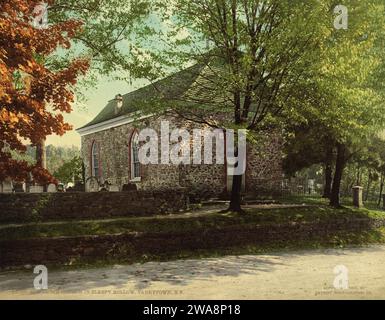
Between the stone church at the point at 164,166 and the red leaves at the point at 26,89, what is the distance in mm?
5709

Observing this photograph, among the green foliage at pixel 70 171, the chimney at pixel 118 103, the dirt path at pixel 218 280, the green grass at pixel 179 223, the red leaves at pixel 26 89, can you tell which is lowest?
the dirt path at pixel 218 280

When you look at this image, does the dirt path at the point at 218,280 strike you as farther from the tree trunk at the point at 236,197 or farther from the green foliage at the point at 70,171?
the green foliage at the point at 70,171

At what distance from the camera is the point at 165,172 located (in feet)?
76.4

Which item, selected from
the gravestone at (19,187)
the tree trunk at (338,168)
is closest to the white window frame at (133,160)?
the gravestone at (19,187)

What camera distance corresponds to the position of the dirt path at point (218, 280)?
8.13 m

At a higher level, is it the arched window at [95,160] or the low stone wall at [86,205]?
the arched window at [95,160]

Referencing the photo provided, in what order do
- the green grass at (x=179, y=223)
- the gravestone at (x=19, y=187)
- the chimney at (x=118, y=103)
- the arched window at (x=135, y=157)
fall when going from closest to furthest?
the green grass at (x=179, y=223)
the gravestone at (x=19, y=187)
the arched window at (x=135, y=157)
the chimney at (x=118, y=103)

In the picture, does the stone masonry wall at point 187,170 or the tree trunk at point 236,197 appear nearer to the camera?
the tree trunk at point 236,197

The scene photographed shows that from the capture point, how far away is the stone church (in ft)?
72.8

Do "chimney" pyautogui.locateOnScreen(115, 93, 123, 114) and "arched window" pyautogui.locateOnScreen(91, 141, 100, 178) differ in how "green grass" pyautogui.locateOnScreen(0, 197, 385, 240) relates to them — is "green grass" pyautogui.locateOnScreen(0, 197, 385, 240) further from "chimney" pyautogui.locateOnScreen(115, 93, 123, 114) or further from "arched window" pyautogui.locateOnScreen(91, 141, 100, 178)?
"arched window" pyautogui.locateOnScreen(91, 141, 100, 178)

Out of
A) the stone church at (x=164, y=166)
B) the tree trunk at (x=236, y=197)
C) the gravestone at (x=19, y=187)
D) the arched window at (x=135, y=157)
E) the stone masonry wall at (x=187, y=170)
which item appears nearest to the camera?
the tree trunk at (x=236, y=197)

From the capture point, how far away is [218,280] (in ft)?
30.8

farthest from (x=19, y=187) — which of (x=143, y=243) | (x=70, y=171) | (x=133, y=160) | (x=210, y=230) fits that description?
(x=210, y=230)
